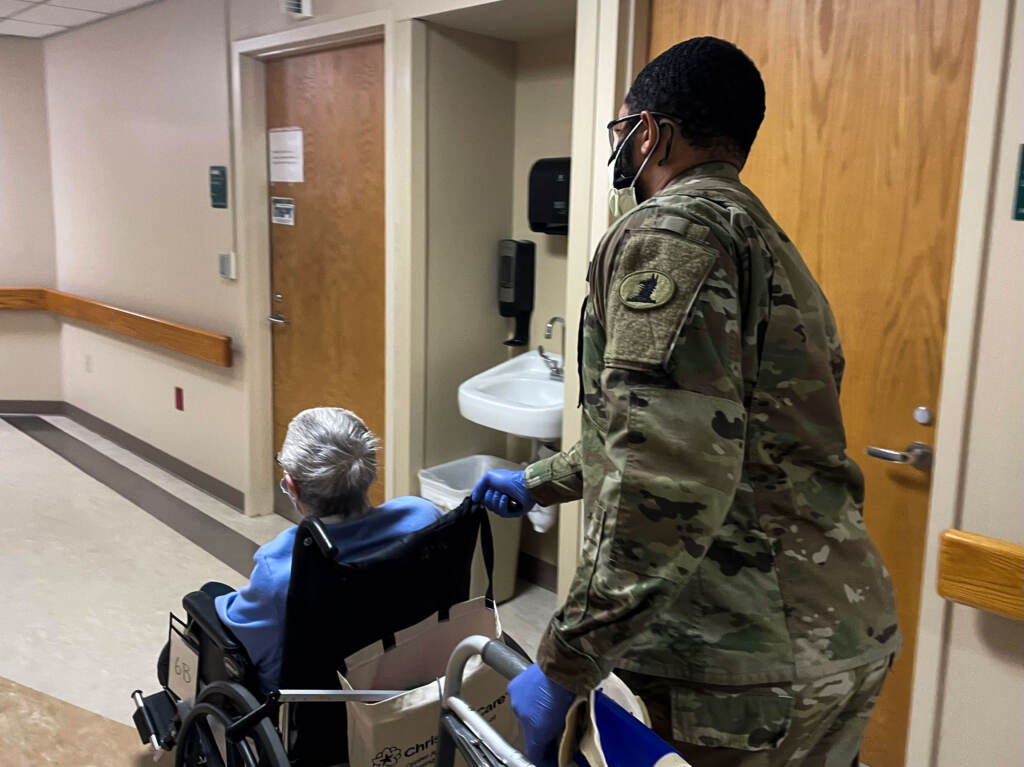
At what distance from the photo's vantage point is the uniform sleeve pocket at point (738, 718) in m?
1.07

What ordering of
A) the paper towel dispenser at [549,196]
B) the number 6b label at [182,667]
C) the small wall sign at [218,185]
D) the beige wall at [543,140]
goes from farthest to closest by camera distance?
the small wall sign at [218,185] → the beige wall at [543,140] → the paper towel dispenser at [549,196] → the number 6b label at [182,667]

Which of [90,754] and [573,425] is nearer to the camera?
[90,754]

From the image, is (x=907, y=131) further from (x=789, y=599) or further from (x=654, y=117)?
(x=789, y=599)

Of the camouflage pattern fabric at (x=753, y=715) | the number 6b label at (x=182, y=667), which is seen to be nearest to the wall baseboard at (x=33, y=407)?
the number 6b label at (x=182, y=667)

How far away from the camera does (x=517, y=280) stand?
3146mm

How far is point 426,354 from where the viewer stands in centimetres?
309

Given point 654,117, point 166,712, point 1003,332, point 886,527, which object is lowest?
point 166,712

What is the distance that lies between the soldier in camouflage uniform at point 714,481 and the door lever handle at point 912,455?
34.4 inches

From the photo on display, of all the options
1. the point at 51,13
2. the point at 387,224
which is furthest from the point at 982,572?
the point at 51,13

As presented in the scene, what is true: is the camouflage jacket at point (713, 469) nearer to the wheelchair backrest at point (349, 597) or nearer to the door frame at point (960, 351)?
the wheelchair backrest at point (349, 597)

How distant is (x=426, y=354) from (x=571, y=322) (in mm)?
706

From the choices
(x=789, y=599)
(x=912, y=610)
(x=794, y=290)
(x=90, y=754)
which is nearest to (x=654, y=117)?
(x=794, y=290)

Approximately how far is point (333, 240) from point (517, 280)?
2.60 ft

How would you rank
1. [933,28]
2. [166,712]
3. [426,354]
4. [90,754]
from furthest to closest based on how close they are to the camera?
[426,354]
[90,754]
[166,712]
[933,28]
